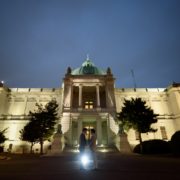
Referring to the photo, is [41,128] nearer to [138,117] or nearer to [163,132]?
[138,117]

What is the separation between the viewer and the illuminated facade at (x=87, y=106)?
35.6 meters

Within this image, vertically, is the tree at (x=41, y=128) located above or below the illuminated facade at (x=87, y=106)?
below

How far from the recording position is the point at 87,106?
43.0 m

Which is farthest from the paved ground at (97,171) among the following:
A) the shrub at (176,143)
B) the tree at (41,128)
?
the tree at (41,128)

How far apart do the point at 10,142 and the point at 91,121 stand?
19894mm

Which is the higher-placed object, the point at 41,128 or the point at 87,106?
the point at 87,106

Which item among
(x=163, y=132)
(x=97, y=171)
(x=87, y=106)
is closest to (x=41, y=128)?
(x=87, y=106)

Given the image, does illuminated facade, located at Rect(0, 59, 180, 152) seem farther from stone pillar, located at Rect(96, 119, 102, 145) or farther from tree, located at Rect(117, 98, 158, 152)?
tree, located at Rect(117, 98, 158, 152)

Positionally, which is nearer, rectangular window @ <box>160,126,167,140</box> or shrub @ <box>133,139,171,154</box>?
shrub @ <box>133,139,171,154</box>

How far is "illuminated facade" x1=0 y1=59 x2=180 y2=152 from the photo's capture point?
35.6 metres

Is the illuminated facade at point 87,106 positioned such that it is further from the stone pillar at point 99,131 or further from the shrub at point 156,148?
the shrub at point 156,148

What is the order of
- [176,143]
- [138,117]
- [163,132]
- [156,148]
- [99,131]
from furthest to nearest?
[163,132] < [99,131] < [138,117] < [156,148] < [176,143]

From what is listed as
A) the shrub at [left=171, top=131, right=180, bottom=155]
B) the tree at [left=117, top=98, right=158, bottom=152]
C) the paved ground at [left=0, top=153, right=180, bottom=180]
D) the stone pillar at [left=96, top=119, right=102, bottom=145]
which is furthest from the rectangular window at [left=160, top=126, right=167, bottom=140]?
the paved ground at [left=0, top=153, right=180, bottom=180]

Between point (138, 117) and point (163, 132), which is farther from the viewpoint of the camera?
point (163, 132)
